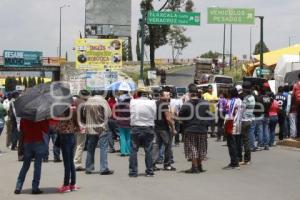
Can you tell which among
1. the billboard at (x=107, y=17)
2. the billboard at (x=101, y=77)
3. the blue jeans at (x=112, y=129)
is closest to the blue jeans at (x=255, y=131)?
the blue jeans at (x=112, y=129)

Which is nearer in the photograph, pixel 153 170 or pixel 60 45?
pixel 153 170

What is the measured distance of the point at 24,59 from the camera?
88875 mm

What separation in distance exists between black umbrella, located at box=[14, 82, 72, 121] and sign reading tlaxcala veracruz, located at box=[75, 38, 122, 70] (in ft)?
98.6

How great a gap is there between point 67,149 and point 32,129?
2.59 feet

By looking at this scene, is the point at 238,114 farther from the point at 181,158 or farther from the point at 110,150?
the point at 110,150

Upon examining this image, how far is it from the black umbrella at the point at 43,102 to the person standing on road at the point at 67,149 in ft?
1.44

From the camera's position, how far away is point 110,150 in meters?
19.6

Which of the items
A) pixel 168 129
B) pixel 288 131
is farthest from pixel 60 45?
pixel 168 129

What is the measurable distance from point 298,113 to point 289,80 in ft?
22.2

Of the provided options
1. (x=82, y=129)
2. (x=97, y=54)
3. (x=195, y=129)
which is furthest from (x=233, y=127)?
(x=97, y=54)

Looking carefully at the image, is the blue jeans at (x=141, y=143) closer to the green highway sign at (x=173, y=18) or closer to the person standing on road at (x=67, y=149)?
the person standing on road at (x=67, y=149)

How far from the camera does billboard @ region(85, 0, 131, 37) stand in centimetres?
5120

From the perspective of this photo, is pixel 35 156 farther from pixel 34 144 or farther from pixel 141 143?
pixel 141 143

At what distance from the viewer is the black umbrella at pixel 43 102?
11.0 m
